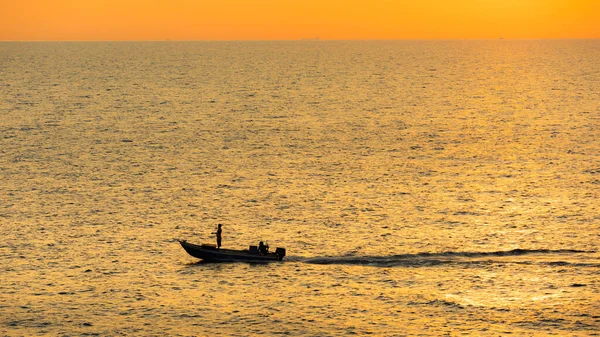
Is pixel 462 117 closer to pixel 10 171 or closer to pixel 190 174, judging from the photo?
pixel 190 174

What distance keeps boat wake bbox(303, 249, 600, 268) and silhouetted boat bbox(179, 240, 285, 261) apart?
309 cm

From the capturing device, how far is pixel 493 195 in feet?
343

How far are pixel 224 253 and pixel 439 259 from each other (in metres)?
20.8

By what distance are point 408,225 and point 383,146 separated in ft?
171

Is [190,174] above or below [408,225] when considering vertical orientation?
above

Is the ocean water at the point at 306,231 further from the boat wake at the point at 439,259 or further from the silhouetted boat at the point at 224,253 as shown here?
the silhouetted boat at the point at 224,253

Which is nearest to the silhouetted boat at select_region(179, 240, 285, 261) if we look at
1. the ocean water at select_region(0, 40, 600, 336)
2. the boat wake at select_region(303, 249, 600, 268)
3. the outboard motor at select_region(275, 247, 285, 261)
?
the outboard motor at select_region(275, 247, 285, 261)

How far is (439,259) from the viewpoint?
78500 mm

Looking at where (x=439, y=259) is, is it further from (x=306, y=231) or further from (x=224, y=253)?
(x=224, y=253)

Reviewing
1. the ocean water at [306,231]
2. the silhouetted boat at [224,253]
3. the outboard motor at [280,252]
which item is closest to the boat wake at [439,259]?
the ocean water at [306,231]

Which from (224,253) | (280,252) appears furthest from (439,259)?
(224,253)

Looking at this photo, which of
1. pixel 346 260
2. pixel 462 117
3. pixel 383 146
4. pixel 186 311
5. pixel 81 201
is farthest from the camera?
pixel 462 117

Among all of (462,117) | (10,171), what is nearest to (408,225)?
(10,171)

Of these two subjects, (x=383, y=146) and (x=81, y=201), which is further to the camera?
(x=383, y=146)
